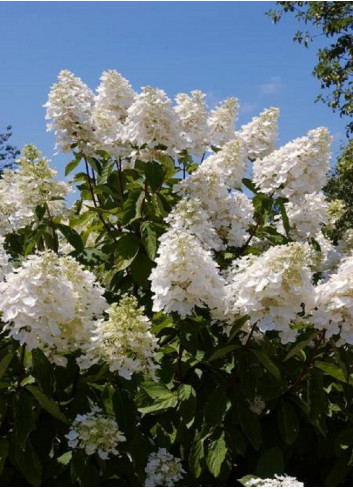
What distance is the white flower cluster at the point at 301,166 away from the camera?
4.66 m

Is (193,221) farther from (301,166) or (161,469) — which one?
(161,469)

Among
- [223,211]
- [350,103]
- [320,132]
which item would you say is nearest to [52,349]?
[223,211]

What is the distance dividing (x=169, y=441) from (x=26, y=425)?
827mm

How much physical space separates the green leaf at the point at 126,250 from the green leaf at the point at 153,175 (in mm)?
348

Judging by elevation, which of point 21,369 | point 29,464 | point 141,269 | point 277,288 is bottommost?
point 29,464

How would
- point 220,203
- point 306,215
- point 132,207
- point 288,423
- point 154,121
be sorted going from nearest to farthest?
point 288,423 → point 132,207 → point 154,121 → point 220,203 → point 306,215

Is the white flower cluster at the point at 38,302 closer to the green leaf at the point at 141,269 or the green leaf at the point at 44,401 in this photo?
the green leaf at the point at 44,401

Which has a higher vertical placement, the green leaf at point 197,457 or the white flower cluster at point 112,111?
the white flower cluster at point 112,111

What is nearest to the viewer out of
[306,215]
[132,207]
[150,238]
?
[150,238]

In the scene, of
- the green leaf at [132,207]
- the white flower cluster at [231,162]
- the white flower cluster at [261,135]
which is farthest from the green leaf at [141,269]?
the white flower cluster at [261,135]

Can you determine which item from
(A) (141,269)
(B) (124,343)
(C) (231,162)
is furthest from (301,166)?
(B) (124,343)

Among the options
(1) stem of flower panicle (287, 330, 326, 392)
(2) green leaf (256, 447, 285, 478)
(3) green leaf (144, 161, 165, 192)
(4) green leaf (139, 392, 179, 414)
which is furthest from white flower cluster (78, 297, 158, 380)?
(3) green leaf (144, 161, 165, 192)

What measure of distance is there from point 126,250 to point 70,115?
1.09m

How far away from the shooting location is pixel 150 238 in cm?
425
